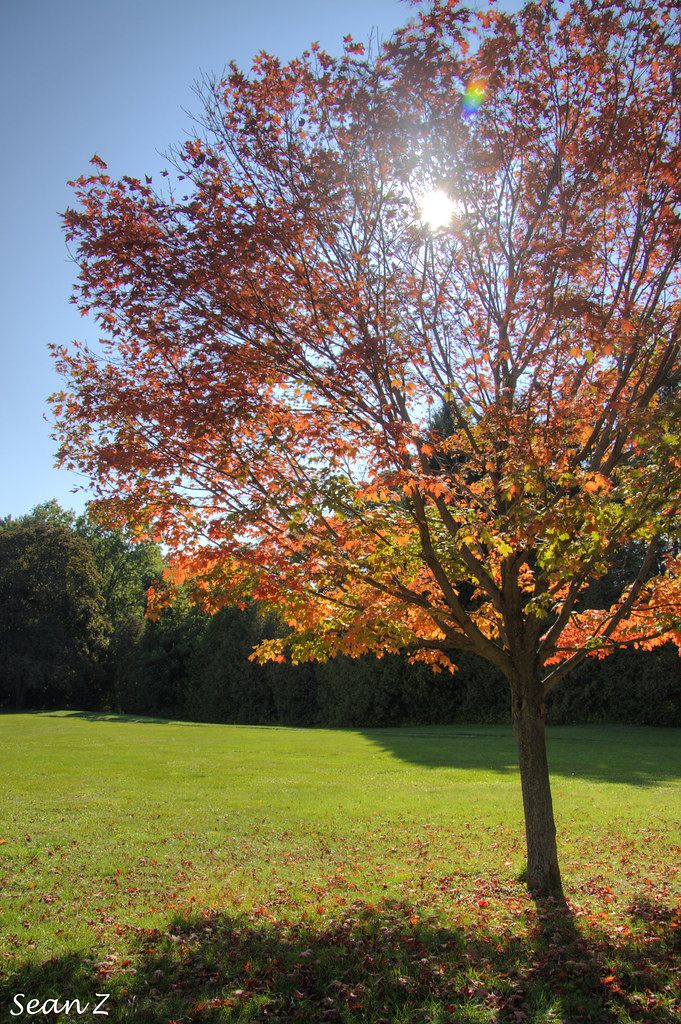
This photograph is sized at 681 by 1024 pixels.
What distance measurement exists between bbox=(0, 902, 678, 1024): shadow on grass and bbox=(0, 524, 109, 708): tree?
33.9 meters

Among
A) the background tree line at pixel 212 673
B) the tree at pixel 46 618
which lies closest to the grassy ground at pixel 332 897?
the background tree line at pixel 212 673

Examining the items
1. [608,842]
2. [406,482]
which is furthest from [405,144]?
[608,842]

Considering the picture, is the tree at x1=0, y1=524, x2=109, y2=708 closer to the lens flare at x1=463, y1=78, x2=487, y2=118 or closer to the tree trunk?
the tree trunk

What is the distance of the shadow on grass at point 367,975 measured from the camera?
4.24 metres

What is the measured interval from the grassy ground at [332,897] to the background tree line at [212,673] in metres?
8.40

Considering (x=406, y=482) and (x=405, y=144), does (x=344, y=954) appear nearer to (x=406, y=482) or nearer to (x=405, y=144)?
(x=406, y=482)

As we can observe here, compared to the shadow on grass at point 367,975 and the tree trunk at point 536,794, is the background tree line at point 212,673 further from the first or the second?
the shadow on grass at point 367,975

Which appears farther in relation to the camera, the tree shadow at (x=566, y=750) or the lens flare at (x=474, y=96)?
the tree shadow at (x=566, y=750)

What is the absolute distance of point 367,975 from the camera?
187 inches

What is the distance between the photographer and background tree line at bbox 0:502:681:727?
22.4 metres

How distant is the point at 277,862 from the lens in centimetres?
757

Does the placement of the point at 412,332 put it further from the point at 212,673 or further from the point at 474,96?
the point at 212,673

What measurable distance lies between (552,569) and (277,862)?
4458mm

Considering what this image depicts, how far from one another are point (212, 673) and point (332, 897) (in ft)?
83.3
